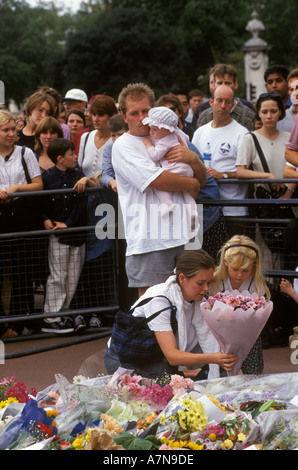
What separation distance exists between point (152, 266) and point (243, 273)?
0.90 m

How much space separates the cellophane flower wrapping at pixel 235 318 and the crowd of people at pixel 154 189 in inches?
21.7

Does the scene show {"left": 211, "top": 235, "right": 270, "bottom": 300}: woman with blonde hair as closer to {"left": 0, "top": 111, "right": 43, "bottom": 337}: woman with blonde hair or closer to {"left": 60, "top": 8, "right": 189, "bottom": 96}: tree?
{"left": 0, "top": 111, "right": 43, "bottom": 337}: woman with blonde hair

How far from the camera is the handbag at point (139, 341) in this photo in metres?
5.41

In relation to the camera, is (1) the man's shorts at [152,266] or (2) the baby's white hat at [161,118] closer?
(2) the baby's white hat at [161,118]

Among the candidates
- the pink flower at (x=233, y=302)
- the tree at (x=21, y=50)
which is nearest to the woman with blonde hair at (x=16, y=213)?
the pink flower at (x=233, y=302)

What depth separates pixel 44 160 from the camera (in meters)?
8.13

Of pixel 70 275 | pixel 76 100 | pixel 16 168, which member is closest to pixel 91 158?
pixel 16 168

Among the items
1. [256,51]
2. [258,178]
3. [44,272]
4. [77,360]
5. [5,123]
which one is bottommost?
[77,360]

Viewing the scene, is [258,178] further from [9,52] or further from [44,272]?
[9,52]

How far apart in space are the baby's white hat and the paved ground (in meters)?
1.77

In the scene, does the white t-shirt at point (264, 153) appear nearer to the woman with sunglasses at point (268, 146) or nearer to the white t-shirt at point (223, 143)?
the woman with sunglasses at point (268, 146)

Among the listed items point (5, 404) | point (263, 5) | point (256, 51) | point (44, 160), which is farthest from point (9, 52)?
point (5, 404)

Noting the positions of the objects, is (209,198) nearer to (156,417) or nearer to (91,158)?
(91,158)
